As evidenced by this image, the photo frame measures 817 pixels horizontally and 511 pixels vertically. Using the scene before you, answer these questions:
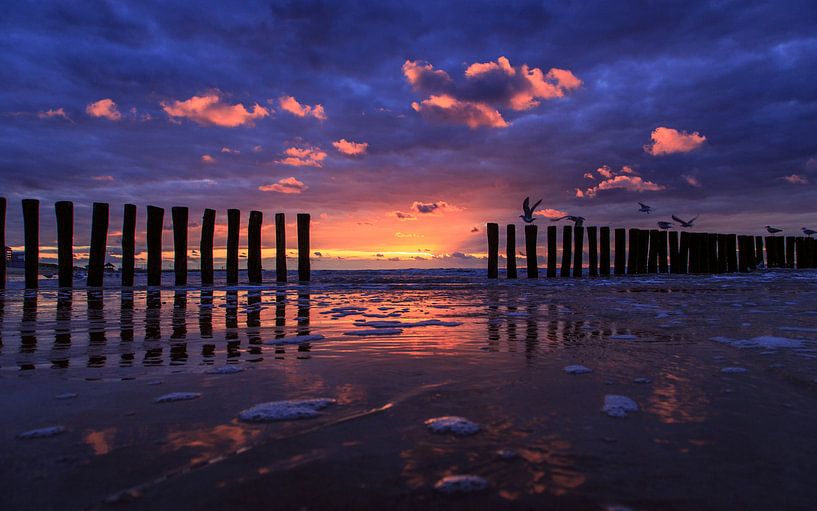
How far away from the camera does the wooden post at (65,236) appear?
12234 millimetres

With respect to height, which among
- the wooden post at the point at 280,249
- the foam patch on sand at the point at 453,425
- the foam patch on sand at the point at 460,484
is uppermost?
the wooden post at the point at 280,249

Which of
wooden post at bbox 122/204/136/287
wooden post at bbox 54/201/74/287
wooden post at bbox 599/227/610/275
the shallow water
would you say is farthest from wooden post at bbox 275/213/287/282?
wooden post at bbox 599/227/610/275

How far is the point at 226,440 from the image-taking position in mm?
1602

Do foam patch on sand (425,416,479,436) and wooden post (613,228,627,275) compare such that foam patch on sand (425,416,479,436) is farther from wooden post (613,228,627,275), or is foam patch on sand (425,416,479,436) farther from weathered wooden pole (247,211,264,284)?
wooden post (613,228,627,275)

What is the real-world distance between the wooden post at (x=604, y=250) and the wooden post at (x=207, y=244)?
16.5 metres

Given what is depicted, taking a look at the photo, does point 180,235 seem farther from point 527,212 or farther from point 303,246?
point 527,212

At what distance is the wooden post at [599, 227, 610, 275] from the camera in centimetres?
2116

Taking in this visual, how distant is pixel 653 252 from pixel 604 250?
3.66 m

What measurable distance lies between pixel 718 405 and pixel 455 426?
121 cm

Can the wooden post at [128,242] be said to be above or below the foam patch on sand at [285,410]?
above

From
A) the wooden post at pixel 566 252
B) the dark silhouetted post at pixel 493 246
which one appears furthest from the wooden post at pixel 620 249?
the dark silhouetted post at pixel 493 246

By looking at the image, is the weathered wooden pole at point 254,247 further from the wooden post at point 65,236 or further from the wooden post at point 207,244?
the wooden post at point 65,236

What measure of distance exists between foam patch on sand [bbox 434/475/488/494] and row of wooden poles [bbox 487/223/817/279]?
649 inches

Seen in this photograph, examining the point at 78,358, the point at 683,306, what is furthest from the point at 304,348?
the point at 683,306
